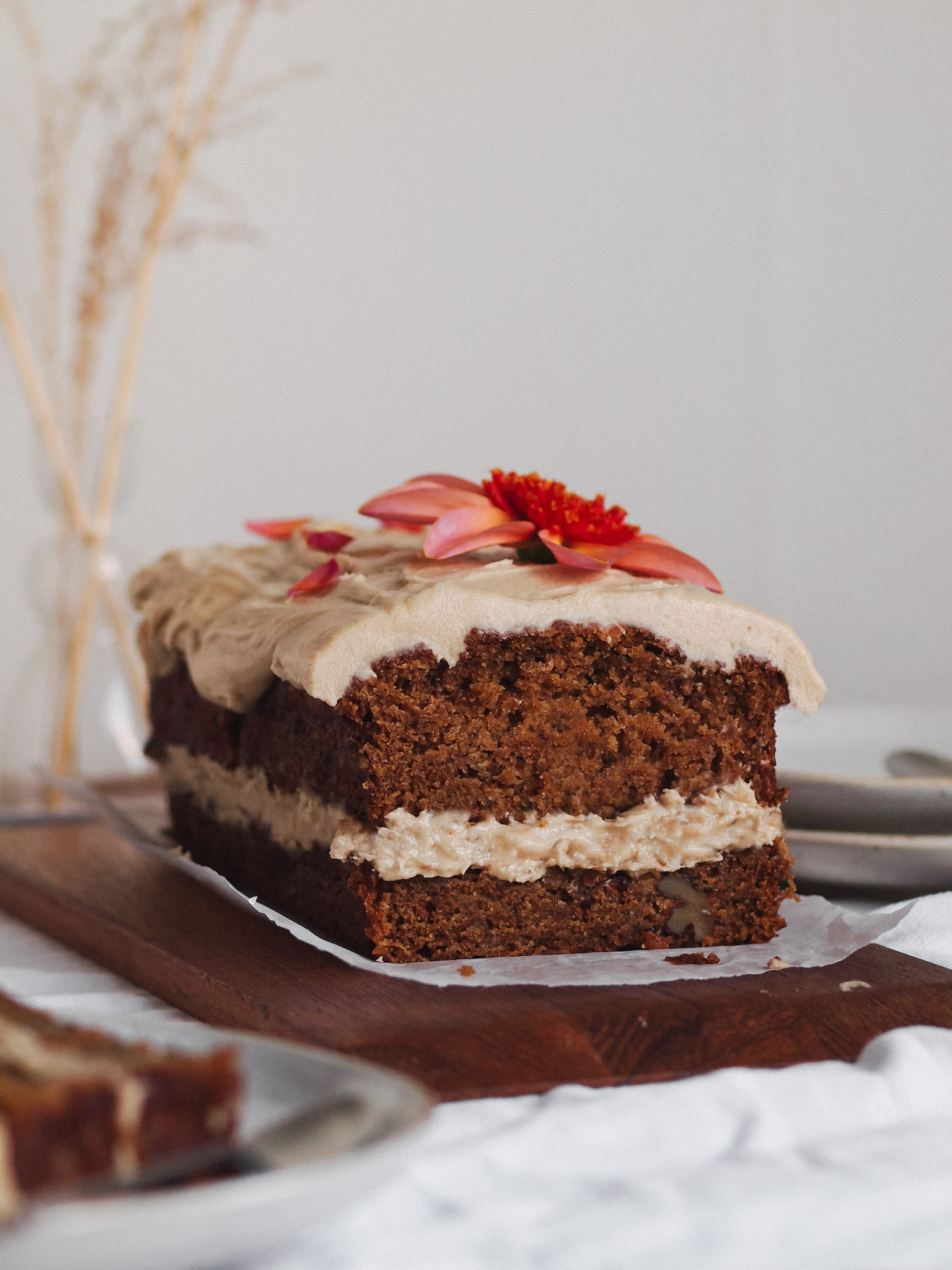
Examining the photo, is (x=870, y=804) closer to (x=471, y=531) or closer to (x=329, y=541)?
(x=471, y=531)

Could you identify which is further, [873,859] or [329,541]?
[329,541]

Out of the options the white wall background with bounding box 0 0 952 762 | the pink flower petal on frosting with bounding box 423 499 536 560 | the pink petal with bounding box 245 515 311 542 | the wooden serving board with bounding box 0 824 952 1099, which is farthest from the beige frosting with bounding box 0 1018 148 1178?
the white wall background with bounding box 0 0 952 762

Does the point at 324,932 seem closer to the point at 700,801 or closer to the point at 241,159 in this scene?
the point at 700,801

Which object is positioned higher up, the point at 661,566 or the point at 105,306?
the point at 105,306

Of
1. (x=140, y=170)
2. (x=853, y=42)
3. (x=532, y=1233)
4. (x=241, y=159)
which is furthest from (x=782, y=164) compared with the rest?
(x=532, y=1233)

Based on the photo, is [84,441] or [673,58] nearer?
[84,441]

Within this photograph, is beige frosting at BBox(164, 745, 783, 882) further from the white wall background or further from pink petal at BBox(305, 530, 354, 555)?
the white wall background

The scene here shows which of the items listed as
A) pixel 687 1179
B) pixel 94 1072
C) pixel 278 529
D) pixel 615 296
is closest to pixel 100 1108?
pixel 94 1072

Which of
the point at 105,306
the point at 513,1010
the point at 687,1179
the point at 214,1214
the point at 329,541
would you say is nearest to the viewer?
the point at 214,1214
